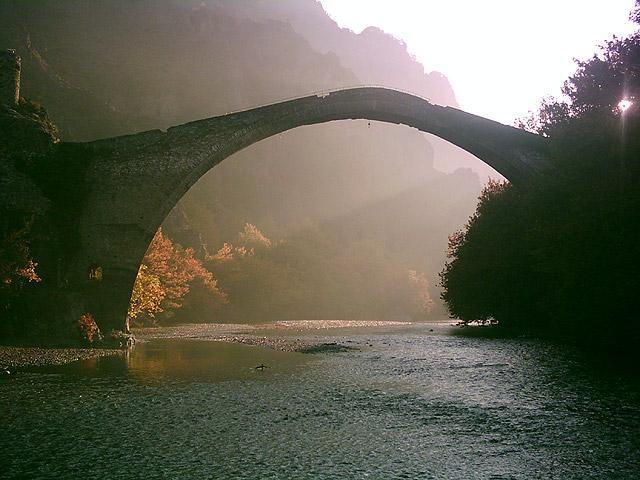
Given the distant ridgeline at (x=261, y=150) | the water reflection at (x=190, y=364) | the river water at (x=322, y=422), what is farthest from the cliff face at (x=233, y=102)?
the river water at (x=322, y=422)

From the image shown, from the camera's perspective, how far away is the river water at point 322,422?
6262mm

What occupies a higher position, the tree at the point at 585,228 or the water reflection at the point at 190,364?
the tree at the point at 585,228

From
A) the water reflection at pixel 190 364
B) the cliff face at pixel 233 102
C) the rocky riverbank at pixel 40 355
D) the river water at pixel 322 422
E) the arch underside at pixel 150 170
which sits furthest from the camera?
the cliff face at pixel 233 102

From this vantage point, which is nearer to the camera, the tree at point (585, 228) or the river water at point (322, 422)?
the river water at point (322, 422)

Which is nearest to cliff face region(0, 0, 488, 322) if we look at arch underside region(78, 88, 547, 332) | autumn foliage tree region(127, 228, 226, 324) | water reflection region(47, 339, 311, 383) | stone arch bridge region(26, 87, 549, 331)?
autumn foliage tree region(127, 228, 226, 324)

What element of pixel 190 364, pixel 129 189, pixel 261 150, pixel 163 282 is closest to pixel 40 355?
pixel 190 364

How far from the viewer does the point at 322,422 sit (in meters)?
8.41

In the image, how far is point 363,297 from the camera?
247 feet

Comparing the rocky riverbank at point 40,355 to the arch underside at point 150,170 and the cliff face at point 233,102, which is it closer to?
the arch underside at point 150,170

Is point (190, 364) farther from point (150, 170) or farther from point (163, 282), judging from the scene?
point (163, 282)

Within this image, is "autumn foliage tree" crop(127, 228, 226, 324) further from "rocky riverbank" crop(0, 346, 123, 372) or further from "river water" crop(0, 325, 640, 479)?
"river water" crop(0, 325, 640, 479)

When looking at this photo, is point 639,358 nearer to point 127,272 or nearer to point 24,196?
point 127,272

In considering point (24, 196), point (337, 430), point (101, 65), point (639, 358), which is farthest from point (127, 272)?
point (101, 65)

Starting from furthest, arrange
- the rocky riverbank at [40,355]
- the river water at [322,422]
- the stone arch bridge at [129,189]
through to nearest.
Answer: the stone arch bridge at [129,189], the rocky riverbank at [40,355], the river water at [322,422]
